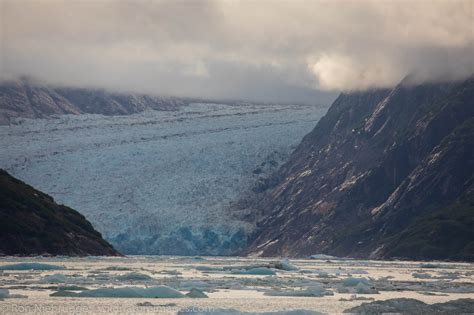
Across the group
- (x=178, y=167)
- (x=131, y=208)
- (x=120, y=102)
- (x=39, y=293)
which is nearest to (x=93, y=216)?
(x=131, y=208)

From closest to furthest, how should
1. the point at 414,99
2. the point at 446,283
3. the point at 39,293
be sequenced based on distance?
the point at 39,293
the point at 446,283
the point at 414,99

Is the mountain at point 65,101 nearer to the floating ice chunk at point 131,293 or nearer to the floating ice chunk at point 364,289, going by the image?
the floating ice chunk at point 364,289

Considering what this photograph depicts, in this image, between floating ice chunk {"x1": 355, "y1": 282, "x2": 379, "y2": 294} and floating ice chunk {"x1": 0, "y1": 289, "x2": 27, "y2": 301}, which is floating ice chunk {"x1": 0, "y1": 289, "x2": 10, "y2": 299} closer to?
floating ice chunk {"x1": 0, "y1": 289, "x2": 27, "y2": 301}

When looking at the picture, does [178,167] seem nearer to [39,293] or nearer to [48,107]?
[48,107]

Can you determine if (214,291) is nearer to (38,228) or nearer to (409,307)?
(409,307)

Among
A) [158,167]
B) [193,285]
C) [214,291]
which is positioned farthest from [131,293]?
[158,167]

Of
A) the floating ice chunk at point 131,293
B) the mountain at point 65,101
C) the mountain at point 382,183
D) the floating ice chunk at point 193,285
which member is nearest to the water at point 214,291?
the floating ice chunk at point 193,285
